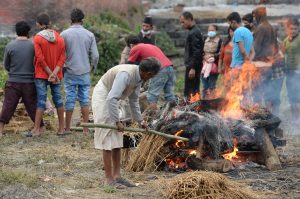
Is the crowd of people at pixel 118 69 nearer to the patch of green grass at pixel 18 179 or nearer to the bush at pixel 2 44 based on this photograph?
the patch of green grass at pixel 18 179

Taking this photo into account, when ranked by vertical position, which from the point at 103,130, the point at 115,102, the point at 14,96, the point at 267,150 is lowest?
the point at 267,150

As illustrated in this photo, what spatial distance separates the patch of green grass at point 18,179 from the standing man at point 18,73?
2809mm

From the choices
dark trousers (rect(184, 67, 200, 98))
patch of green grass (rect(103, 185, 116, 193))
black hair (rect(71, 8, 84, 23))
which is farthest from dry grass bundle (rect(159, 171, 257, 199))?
dark trousers (rect(184, 67, 200, 98))

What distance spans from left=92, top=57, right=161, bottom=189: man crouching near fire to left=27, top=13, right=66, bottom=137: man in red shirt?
120 inches

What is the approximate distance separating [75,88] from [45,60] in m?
0.74

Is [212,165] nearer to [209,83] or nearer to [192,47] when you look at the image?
[192,47]

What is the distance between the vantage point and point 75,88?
10.9 m

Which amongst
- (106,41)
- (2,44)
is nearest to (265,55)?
(106,41)

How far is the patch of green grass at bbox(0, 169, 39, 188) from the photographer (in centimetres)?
760

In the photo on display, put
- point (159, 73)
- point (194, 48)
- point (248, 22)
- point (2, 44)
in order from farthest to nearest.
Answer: point (2, 44) → point (248, 22) → point (194, 48) → point (159, 73)

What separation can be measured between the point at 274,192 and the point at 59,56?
4830 mm

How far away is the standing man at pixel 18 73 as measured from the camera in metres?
10.6

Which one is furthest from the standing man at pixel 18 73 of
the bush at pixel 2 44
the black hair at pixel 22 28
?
the bush at pixel 2 44

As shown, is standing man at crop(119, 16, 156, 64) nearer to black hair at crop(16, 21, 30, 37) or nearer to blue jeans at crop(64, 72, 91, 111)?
blue jeans at crop(64, 72, 91, 111)
